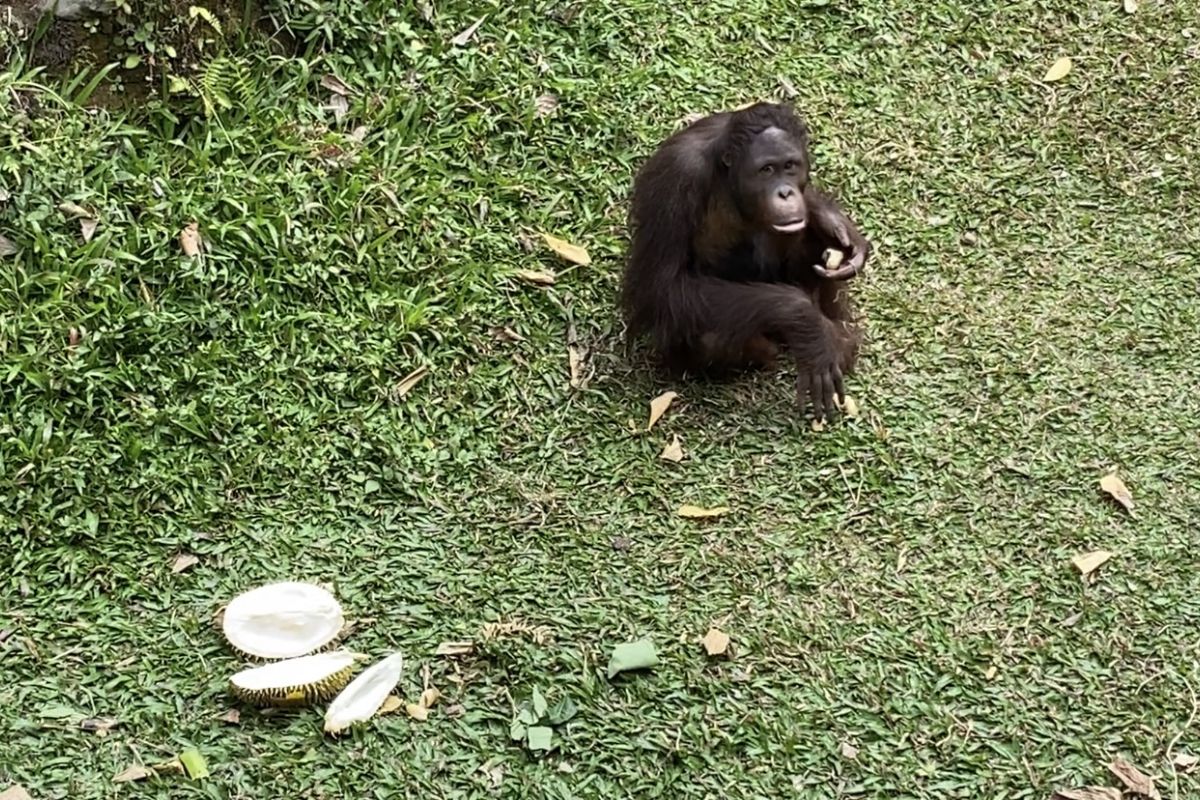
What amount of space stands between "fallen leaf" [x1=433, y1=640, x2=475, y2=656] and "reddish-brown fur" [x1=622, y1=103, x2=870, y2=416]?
114cm

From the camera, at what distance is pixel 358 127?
5121 mm

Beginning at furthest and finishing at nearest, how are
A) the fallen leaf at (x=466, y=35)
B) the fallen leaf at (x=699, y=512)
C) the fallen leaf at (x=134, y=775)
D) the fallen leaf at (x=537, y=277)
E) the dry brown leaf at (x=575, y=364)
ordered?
1. the fallen leaf at (x=466, y=35)
2. the fallen leaf at (x=537, y=277)
3. the dry brown leaf at (x=575, y=364)
4. the fallen leaf at (x=699, y=512)
5. the fallen leaf at (x=134, y=775)

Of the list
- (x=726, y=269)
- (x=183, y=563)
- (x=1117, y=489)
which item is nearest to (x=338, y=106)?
(x=726, y=269)

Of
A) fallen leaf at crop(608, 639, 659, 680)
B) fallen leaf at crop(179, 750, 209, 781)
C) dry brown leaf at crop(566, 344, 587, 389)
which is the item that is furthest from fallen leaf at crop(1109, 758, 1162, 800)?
fallen leaf at crop(179, 750, 209, 781)

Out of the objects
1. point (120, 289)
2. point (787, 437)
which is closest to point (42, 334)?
point (120, 289)

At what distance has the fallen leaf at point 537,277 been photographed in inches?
188

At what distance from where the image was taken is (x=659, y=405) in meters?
4.41

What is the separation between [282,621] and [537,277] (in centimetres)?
154

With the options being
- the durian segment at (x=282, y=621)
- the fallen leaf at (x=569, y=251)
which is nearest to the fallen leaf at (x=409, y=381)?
the fallen leaf at (x=569, y=251)

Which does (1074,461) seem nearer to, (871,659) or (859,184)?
(871,659)

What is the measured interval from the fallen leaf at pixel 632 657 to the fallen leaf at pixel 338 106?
7.80 ft

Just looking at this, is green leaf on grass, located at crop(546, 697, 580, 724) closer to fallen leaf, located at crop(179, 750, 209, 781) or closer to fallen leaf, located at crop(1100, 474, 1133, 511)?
fallen leaf, located at crop(179, 750, 209, 781)

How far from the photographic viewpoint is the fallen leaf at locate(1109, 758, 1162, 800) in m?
3.38

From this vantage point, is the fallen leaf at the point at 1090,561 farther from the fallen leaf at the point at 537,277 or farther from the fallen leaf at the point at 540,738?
the fallen leaf at the point at 537,277
